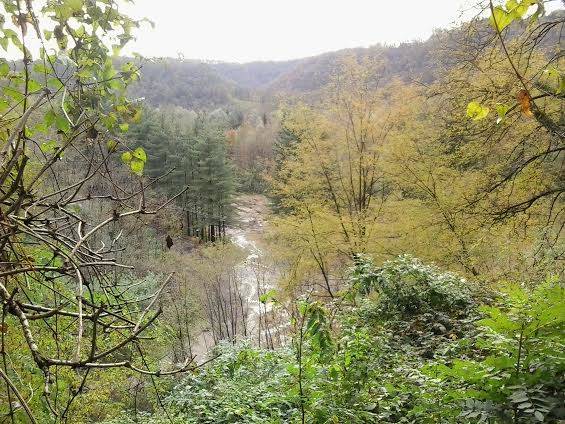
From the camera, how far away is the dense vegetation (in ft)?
3.46

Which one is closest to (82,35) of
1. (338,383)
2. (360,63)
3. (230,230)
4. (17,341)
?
(338,383)

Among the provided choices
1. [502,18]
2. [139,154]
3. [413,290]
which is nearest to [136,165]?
[139,154]

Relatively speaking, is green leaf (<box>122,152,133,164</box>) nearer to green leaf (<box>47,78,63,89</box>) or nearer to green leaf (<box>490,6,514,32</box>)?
green leaf (<box>47,78,63,89</box>)

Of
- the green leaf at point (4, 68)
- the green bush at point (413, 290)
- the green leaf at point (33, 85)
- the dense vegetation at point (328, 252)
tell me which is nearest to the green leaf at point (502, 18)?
the dense vegetation at point (328, 252)

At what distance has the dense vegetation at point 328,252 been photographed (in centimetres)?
105

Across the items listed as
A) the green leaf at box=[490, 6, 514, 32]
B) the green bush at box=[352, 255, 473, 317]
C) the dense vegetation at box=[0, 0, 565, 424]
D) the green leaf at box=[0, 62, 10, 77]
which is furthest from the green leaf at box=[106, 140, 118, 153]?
the green bush at box=[352, 255, 473, 317]

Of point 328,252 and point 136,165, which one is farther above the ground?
point 136,165

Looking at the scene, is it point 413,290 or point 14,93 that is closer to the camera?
point 14,93

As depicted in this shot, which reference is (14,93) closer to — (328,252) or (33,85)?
(33,85)

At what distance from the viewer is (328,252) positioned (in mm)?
11047

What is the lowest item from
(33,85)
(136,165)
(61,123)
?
(136,165)

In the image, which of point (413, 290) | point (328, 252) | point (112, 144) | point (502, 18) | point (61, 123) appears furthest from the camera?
point (328, 252)

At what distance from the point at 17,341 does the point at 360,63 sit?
11.1 metres

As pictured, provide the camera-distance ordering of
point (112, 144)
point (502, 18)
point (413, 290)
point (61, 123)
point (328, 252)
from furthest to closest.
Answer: point (328, 252)
point (413, 290)
point (112, 144)
point (61, 123)
point (502, 18)
